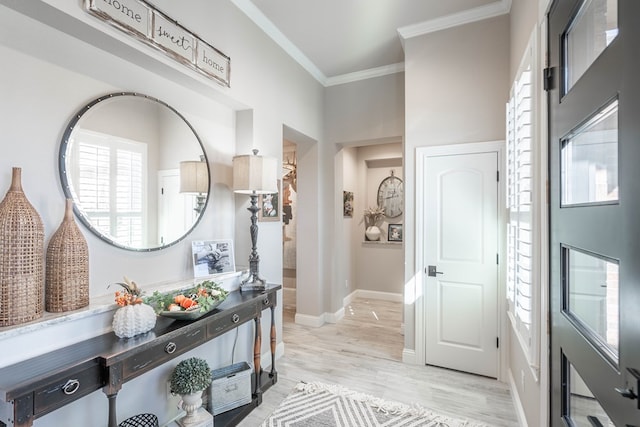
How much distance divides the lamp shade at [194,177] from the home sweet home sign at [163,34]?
2.19 feet

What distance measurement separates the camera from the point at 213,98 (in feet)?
8.41

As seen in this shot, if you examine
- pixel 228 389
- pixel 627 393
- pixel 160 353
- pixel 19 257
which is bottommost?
pixel 228 389

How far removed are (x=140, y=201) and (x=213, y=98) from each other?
3.49ft

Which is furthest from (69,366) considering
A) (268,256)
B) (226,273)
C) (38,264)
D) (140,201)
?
(268,256)

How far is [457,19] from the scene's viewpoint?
2914mm

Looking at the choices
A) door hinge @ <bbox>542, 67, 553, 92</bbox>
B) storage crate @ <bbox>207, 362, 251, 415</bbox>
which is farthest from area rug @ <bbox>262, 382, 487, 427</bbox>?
door hinge @ <bbox>542, 67, 553, 92</bbox>

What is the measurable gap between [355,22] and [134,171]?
2.39 meters

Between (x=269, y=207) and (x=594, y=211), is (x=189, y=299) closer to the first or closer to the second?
(x=269, y=207)

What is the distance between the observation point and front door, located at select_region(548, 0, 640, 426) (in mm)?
789

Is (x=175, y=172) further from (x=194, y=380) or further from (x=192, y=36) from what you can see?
(x=194, y=380)

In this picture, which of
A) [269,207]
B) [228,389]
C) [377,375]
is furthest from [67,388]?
[377,375]

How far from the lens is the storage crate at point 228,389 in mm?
2186

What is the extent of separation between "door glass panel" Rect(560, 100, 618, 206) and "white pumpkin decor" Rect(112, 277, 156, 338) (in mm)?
1988

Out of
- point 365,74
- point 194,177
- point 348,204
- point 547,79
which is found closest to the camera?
point 547,79
